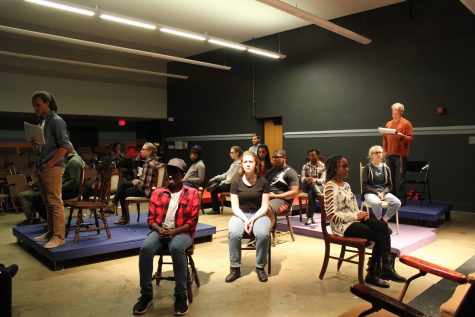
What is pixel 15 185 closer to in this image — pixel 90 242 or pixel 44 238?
pixel 44 238

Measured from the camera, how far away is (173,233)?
3164mm

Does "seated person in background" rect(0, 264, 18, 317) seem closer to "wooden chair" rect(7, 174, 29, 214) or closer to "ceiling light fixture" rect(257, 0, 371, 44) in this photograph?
"ceiling light fixture" rect(257, 0, 371, 44)

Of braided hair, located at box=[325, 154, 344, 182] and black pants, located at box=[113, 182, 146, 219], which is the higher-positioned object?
braided hair, located at box=[325, 154, 344, 182]

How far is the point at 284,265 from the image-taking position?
4234 millimetres

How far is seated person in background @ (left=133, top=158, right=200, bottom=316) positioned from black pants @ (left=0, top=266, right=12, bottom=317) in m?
1.16

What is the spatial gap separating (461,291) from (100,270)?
3.28 m

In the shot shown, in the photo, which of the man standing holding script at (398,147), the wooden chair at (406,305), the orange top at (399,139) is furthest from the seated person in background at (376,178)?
the wooden chair at (406,305)

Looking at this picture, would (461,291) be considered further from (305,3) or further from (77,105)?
(77,105)

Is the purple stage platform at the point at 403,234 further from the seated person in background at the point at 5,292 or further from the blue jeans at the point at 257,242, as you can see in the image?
the seated person in background at the point at 5,292

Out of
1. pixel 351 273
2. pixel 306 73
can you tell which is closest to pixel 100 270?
pixel 351 273

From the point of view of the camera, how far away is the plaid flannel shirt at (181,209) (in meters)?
3.28

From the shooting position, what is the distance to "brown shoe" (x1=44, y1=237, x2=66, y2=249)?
4.10m

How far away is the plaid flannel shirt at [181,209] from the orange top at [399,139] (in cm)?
399

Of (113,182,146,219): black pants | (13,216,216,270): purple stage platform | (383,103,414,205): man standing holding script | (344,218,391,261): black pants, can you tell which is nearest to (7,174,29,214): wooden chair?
(13,216,216,270): purple stage platform
